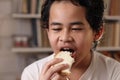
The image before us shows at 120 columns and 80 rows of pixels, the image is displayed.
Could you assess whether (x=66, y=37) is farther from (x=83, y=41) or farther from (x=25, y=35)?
(x=25, y=35)

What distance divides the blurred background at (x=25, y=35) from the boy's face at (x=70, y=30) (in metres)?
1.22

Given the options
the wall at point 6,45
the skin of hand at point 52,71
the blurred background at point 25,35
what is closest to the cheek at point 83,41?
the skin of hand at point 52,71

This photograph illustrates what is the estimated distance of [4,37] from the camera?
2.45 meters

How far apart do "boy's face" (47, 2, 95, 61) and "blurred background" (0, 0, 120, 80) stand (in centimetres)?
122

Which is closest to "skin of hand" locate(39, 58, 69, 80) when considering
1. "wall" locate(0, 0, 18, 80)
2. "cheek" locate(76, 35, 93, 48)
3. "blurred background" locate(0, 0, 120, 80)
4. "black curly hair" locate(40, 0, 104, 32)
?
"cheek" locate(76, 35, 93, 48)

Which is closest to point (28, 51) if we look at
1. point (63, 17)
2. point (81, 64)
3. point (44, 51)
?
point (44, 51)

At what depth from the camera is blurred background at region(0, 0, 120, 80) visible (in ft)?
7.61

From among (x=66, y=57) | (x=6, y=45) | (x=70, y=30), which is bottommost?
(x=6, y=45)

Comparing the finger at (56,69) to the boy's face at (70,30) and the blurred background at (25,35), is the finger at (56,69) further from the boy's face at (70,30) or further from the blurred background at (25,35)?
the blurred background at (25,35)

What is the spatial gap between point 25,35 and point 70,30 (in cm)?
143

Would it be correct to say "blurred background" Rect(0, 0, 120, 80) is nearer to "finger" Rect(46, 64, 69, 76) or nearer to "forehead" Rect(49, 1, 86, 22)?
"forehead" Rect(49, 1, 86, 22)

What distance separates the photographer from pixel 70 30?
1048 millimetres

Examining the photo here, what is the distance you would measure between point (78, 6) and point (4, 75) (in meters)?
1.65

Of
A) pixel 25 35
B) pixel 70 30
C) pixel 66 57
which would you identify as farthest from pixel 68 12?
pixel 25 35
